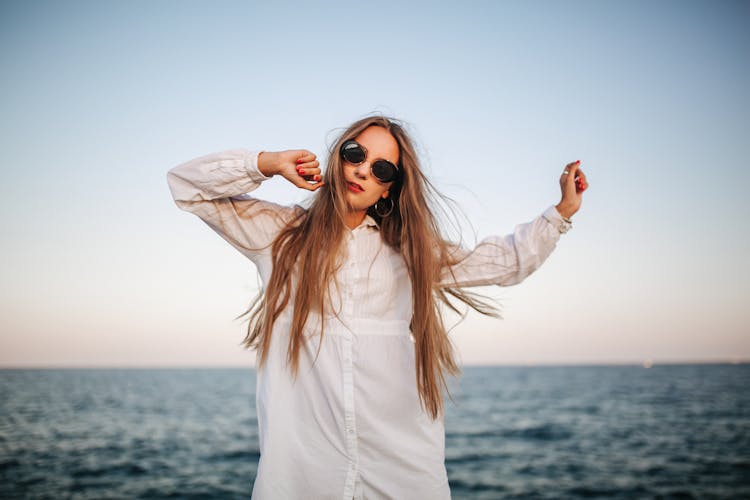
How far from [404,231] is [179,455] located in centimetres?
1977

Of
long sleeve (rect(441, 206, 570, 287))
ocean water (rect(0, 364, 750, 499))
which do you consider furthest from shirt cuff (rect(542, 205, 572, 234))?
ocean water (rect(0, 364, 750, 499))

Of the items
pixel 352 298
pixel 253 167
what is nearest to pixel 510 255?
pixel 352 298

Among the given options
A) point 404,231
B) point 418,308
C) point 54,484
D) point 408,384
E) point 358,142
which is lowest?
point 54,484

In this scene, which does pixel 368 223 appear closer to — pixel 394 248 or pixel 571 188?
pixel 394 248

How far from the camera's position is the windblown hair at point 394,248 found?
86.4 inches

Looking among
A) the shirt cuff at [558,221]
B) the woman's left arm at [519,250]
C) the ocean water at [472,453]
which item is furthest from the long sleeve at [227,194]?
the ocean water at [472,453]

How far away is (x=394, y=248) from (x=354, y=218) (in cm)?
25

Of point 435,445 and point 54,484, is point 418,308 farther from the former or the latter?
point 54,484

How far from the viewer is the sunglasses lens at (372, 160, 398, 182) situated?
7.93 feet

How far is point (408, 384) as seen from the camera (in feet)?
7.39

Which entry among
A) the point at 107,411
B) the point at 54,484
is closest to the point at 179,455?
the point at 54,484

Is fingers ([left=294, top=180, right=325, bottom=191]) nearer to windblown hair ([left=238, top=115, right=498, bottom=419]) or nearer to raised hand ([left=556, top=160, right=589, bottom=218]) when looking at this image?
windblown hair ([left=238, top=115, right=498, bottom=419])

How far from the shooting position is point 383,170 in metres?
2.43

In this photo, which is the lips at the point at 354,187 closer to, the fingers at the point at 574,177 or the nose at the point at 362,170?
the nose at the point at 362,170
